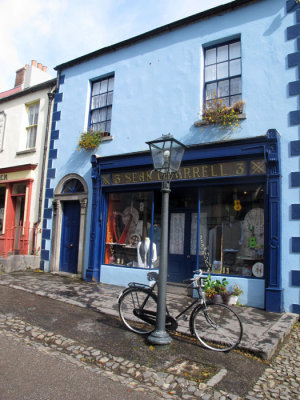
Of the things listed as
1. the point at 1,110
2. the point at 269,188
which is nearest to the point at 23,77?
the point at 1,110

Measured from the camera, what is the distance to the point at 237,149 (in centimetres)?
729

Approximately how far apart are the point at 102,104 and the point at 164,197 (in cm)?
630

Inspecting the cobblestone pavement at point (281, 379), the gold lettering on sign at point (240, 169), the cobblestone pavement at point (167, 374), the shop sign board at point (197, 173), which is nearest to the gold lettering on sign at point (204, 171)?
the shop sign board at point (197, 173)

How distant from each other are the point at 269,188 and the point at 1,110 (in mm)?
11434

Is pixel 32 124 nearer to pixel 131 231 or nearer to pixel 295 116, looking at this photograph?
pixel 131 231

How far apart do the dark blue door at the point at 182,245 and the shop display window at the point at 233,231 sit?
670 mm

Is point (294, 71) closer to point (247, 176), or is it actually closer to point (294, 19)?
point (294, 19)

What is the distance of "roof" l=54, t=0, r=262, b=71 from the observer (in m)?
8.07

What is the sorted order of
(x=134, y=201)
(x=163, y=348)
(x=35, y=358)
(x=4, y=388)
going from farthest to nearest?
(x=134, y=201) < (x=163, y=348) < (x=35, y=358) < (x=4, y=388)

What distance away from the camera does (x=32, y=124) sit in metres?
12.4

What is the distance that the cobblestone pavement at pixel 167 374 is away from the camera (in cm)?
348

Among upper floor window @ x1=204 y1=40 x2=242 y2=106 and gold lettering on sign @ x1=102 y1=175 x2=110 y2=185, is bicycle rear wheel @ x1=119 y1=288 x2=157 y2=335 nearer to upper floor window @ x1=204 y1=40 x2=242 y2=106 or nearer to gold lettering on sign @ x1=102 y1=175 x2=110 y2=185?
gold lettering on sign @ x1=102 y1=175 x2=110 y2=185

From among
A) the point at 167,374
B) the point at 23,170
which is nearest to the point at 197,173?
the point at 167,374

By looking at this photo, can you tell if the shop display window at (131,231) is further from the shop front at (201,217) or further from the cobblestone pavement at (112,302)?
the cobblestone pavement at (112,302)
